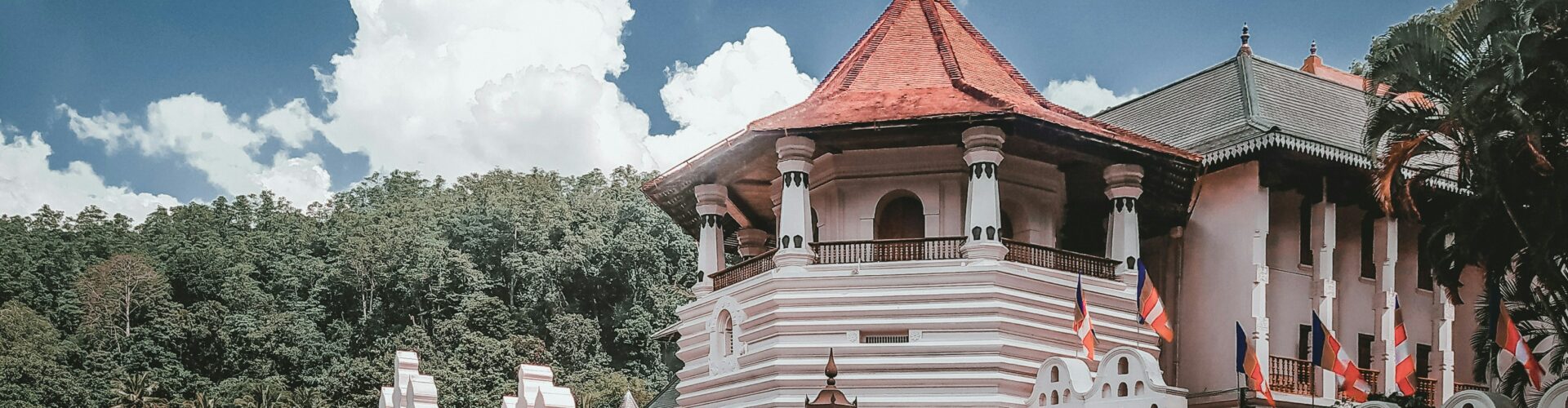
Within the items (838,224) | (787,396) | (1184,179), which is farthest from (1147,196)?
(787,396)

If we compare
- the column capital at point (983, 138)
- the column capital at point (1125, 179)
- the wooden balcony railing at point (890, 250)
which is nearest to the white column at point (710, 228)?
the wooden balcony railing at point (890, 250)

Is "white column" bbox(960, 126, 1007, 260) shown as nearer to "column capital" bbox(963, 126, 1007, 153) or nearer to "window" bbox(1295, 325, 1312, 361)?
"column capital" bbox(963, 126, 1007, 153)

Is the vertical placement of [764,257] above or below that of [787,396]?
above

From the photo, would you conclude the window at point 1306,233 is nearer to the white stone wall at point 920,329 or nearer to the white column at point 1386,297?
the white column at point 1386,297

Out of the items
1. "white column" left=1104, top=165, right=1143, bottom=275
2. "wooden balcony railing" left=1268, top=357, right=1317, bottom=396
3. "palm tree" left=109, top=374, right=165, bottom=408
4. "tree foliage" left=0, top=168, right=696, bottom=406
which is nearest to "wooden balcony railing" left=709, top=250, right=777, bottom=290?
"white column" left=1104, top=165, right=1143, bottom=275

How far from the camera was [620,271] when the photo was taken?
217 ft

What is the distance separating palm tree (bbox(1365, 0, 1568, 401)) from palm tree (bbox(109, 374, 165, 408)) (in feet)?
184

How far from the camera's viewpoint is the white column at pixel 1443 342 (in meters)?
25.4

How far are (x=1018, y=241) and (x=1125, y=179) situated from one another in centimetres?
161

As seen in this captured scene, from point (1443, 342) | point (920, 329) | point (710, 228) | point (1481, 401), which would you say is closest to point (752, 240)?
point (710, 228)

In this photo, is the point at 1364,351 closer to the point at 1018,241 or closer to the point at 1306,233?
the point at 1306,233

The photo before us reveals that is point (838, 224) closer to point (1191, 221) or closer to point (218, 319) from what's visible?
point (1191, 221)

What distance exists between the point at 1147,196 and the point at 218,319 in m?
53.9

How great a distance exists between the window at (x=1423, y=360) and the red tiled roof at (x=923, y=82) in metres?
5.98
